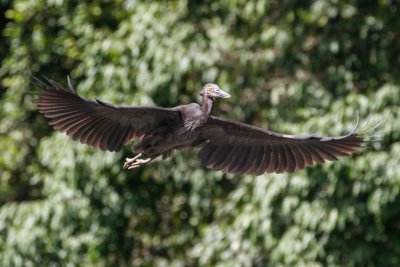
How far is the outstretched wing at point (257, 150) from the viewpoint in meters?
8.85

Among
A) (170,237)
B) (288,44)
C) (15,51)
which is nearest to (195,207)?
(170,237)

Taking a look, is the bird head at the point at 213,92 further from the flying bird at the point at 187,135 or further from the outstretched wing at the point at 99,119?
the outstretched wing at the point at 99,119

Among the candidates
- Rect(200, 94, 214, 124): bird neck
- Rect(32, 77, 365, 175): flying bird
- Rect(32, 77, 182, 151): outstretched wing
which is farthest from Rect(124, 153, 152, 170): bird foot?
Rect(200, 94, 214, 124): bird neck

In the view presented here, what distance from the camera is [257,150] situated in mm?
9141

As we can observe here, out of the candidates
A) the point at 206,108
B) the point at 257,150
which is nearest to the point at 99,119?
the point at 206,108

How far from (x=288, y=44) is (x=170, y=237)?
7.91 ft

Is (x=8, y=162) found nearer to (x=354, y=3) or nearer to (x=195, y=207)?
(x=195, y=207)

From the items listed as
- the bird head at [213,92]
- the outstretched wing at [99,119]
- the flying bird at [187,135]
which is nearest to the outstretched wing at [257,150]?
the flying bird at [187,135]

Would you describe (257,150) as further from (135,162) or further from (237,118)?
(237,118)

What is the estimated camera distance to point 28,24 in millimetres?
12070

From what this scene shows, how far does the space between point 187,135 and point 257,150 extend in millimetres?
1096

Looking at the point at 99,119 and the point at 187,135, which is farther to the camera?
the point at 99,119

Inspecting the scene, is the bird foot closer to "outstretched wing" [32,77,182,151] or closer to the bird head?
"outstretched wing" [32,77,182,151]

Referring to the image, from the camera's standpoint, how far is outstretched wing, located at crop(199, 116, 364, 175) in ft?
29.0
